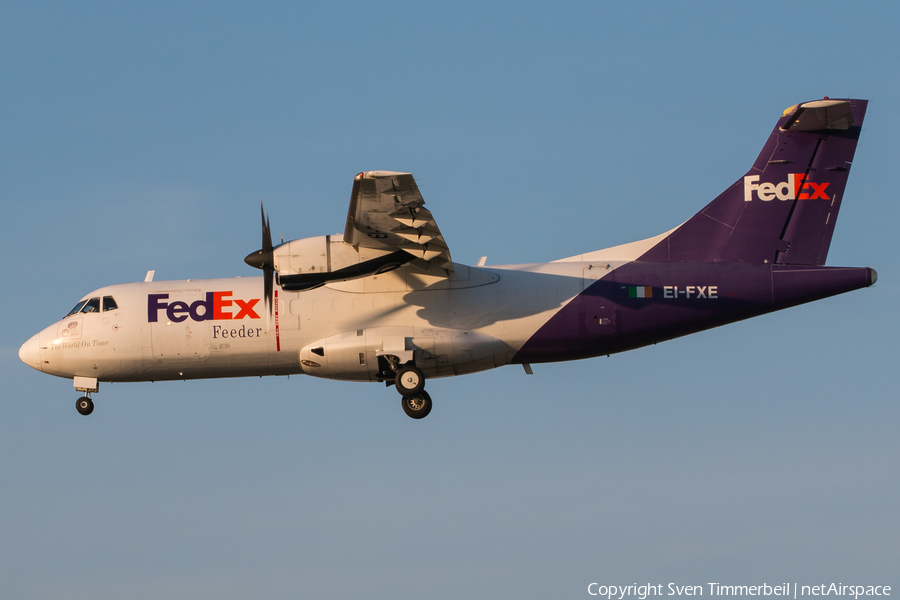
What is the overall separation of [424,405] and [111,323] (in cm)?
736

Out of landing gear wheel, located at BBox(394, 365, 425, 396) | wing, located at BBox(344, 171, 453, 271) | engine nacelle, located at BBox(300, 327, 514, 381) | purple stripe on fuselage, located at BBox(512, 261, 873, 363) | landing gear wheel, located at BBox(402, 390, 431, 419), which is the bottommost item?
landing gear wheel, located at BBox(402, 390, 431, 419)

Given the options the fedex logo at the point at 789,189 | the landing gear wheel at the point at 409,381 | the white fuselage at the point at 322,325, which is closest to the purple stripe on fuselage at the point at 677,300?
the white fuselage at the point at 322,325

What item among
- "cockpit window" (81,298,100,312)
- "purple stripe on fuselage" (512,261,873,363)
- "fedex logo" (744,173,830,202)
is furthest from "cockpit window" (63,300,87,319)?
"fedex logo" (744,173,830,202)

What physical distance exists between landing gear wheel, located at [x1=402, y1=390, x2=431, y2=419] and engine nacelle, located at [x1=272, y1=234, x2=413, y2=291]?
10.6ft

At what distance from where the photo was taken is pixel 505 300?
75.2 feet

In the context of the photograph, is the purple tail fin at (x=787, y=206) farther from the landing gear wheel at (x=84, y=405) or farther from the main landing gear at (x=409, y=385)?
the landing gear wheel at (x=84, y=405)

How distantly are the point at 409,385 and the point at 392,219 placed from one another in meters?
3.91

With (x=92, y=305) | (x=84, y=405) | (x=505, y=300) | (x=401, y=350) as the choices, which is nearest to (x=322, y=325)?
(x=401, y=350)

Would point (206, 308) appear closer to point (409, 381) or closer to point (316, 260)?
point (316, 260)

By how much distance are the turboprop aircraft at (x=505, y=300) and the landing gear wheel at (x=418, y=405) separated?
0.10 ft

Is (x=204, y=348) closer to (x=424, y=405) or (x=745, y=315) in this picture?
(x=424, y=405)

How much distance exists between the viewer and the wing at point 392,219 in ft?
63.6

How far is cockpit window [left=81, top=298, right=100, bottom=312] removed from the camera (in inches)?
960

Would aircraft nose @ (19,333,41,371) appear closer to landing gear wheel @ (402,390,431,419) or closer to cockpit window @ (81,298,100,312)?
cockpit window @ (81,298,100,312)
